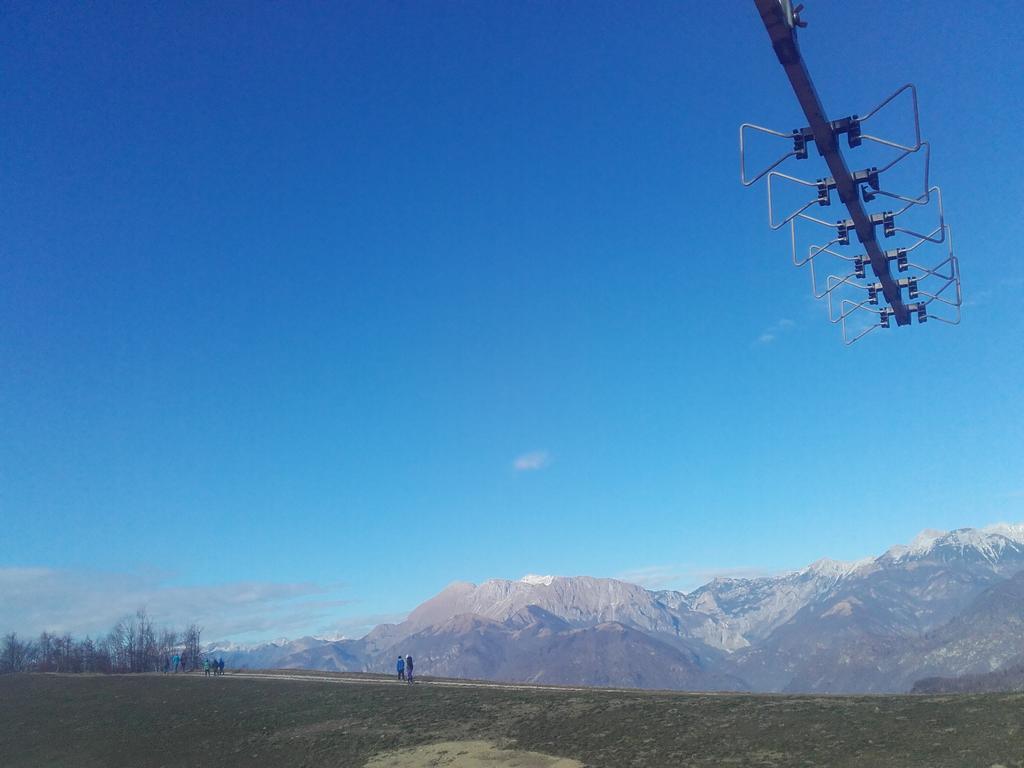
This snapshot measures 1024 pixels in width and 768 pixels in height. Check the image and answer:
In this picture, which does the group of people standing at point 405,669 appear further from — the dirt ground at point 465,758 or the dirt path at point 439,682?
the dirt ground at point 465,758

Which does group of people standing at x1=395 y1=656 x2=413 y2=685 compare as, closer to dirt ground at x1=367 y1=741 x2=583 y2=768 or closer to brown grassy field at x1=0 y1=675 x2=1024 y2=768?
brown grassy field at x1=0 y1=675 x2=1024 y2=768

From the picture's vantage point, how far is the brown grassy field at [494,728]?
35906 millimetres

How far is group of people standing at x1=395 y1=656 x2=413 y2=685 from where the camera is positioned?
73.9m

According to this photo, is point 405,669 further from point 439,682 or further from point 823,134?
point 823,134

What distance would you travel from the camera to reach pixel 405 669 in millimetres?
78062

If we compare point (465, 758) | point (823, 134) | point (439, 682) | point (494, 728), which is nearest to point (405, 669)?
point (439, 682)

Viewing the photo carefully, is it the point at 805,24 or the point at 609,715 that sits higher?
the point at 805,24

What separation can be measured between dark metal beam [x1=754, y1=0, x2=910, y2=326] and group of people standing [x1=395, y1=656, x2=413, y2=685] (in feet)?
192

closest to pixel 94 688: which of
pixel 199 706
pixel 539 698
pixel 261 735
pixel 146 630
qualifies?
pixel 199 706

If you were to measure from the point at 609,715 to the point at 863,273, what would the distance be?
32.4 m

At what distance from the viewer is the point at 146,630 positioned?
196500 millimetres

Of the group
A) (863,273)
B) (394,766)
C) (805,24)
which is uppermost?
(805,24)

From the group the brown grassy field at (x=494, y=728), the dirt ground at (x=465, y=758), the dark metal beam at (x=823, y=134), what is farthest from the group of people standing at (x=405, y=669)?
the dark metal beam at (x=823, y=134)

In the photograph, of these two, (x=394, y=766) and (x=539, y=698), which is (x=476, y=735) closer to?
(x=394, y=766)
